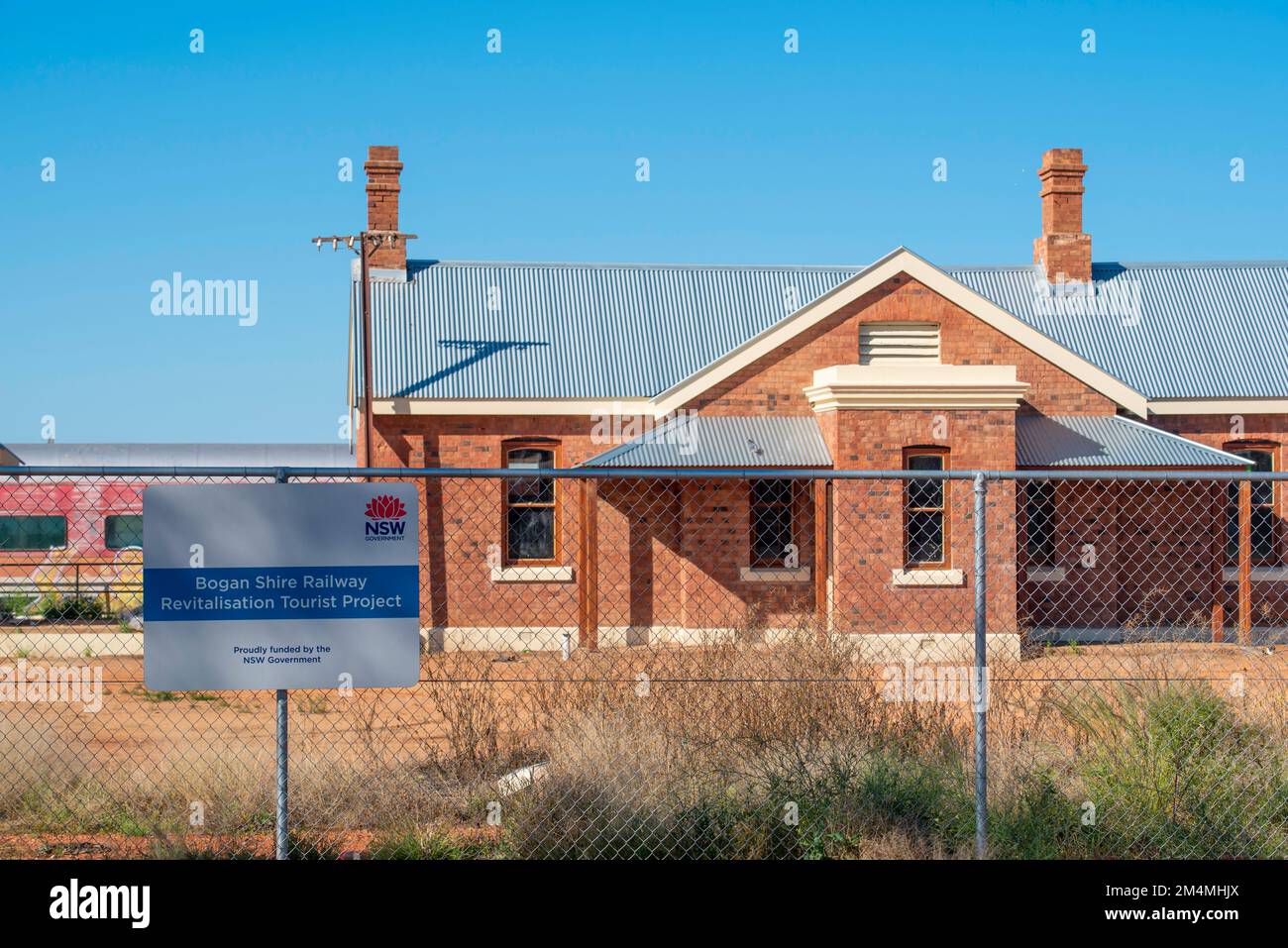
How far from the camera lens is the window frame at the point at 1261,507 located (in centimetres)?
2147

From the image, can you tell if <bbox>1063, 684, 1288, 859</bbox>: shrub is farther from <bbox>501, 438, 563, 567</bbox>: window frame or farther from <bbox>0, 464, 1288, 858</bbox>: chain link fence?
<bbox>501, 438, 563, 567</bbox>: window frame

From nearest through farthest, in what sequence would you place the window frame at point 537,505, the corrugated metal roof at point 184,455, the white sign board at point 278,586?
the white sign board at point 278,586, the window frame at point 537,505, the corrugated metal roof at point 184,455

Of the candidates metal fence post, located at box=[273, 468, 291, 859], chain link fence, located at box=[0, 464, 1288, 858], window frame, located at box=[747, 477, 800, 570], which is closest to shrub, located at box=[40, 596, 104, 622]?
chain link fence, located at box=[0, 464, 1288, 858]

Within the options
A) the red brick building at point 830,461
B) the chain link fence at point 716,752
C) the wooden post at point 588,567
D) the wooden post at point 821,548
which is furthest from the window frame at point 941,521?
the wooden post at point 588,567

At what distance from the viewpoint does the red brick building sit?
745 inches

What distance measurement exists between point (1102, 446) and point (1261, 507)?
364 centimetres

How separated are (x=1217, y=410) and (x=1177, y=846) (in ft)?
54.0

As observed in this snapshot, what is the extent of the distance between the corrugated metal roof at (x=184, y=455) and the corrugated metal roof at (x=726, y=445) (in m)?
21.1

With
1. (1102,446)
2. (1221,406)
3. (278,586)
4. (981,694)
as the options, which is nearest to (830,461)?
(1102,446)

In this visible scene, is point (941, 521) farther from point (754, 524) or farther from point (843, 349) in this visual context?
point (843, 349)

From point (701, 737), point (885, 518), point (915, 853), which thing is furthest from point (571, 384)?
point (915, 853)

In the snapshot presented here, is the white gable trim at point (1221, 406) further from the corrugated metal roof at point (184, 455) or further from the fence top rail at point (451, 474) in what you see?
the corrugated metal roof at point (184, 455)

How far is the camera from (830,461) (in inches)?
757

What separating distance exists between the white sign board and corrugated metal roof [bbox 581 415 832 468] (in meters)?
12.2
